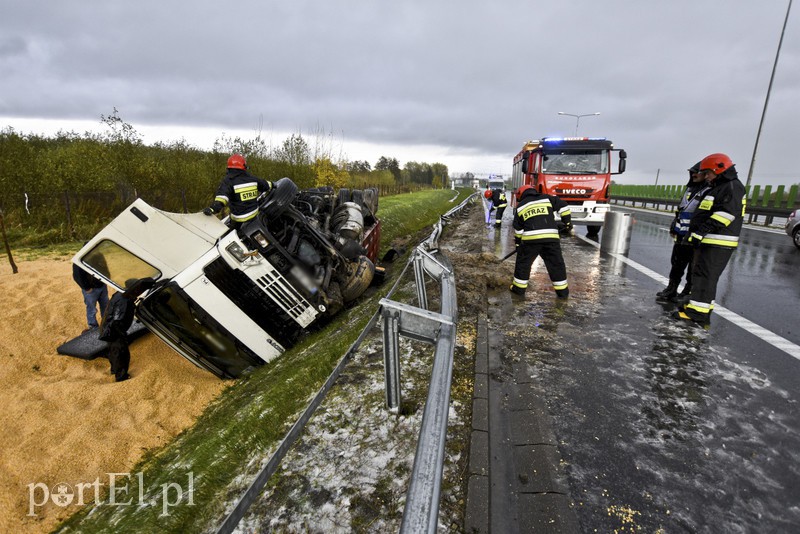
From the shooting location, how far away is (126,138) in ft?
38.8

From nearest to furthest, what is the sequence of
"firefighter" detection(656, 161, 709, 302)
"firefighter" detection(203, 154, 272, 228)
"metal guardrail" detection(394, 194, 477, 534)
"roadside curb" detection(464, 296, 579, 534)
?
"metal guardrail" detection(394, 194, 477, 534) → "roadside curb" detection(464, 296, 579, 534) → "firefighter" detection(656, 161, 709, 302) → "firefighter" detection(203, 154, 272, 228)

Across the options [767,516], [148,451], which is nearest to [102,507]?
[148,451]

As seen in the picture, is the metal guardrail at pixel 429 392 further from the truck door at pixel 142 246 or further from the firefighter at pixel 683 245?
the firefighter at pixel 683 245

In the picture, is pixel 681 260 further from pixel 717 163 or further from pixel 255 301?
pixel 255 301

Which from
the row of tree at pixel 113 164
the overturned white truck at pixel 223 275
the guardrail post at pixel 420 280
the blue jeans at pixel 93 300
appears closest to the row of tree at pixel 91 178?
the row of tree at pixel 113 164

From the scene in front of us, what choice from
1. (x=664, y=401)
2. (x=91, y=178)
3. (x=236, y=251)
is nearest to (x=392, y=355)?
(x=664, y=401)

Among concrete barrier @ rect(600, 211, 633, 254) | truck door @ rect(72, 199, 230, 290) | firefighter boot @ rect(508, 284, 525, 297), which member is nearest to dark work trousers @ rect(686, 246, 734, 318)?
firefighter boot @ rect(508, 284, 525, 297)

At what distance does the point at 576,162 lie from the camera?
35.1ft

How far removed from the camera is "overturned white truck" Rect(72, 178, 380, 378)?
4070mm

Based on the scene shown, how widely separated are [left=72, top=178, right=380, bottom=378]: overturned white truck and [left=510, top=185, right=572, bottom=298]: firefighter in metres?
2.39

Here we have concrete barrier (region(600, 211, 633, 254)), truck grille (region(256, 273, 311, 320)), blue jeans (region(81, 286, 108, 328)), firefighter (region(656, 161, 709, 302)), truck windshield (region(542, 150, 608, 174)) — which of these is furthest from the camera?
truck windshield (region(542, 150, 608, 174))

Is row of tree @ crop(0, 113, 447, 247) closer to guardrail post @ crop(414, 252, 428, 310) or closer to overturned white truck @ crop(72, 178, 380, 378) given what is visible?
overturned white truck @ crop(72, 178, 380, 378)

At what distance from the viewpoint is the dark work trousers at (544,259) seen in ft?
16.6

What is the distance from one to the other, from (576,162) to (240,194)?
28.7ft
